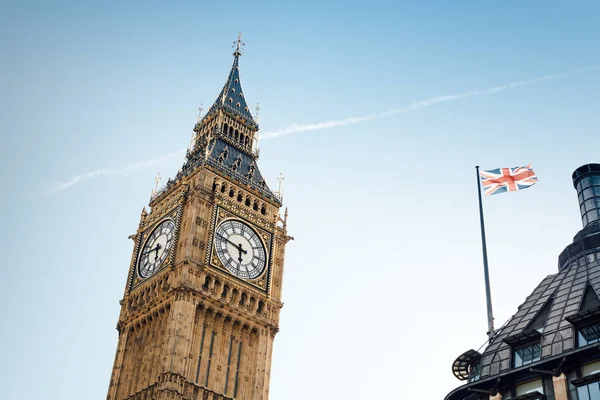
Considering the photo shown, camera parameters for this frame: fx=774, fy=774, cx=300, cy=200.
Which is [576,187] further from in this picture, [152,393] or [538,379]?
[152,393]

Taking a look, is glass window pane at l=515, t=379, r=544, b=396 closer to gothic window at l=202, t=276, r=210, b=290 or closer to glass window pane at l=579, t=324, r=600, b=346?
glass window pane at l=579, t=324, r=600, b=346

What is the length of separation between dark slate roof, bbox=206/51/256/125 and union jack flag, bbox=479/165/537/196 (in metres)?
49.8

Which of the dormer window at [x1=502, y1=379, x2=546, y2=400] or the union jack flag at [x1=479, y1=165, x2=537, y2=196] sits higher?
the union jack flag at [x1=479, y1=165, x2=537, y2=196]

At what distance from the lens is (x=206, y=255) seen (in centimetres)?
8400

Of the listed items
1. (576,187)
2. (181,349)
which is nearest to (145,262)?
(181,349)

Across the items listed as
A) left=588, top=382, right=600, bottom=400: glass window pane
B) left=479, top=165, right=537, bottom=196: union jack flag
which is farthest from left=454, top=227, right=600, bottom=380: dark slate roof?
left=479, top=165, right=537, bottom=196: union jack flag

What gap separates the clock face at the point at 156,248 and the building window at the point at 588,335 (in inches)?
1974

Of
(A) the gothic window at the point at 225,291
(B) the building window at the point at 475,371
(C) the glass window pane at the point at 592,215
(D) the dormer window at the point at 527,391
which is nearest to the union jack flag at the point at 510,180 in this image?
(C) the glass window pane at the point at 592,215

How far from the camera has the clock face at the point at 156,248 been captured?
286ft

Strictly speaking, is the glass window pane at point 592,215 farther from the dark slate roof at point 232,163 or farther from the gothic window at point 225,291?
the dark slate roof at point 232,163

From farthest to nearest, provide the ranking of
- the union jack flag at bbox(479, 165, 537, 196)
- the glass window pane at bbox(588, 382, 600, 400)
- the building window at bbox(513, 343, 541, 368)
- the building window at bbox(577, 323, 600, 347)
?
the union jack flag at bbox(479, 165, 537, 196) → the building window at bbox(513, 343, 541, 368) → the building window at bbox(577, 323, 600, 347) → the glass window pane at bbox(588, 382, 600, 400)

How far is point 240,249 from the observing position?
290 ft

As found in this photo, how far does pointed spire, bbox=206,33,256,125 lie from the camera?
352ft

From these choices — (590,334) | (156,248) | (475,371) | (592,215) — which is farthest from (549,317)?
(156,248)
